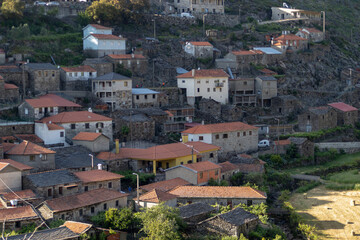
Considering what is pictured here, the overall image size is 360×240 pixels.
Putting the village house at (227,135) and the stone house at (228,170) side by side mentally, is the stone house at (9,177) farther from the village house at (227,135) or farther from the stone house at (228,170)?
the village house at (227,135)

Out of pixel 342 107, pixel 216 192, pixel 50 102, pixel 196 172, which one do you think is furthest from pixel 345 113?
pixel 50 102

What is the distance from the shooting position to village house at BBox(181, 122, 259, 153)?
5178cm

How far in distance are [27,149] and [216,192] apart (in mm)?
11778

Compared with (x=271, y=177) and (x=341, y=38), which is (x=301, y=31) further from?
(x=271, y=177)

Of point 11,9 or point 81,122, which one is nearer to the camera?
point 81,122

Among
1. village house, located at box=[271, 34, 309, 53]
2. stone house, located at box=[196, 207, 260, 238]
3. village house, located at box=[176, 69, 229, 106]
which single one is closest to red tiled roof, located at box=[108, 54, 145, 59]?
village house, located at box=[176, 69, 229, 106]

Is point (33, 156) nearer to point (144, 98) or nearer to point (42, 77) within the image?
point (42, 77)

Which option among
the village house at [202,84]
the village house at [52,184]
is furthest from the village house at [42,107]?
the village house at [202,84]

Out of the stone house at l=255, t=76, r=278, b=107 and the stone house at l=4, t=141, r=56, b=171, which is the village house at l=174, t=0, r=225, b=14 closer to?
the stone house at l=255, t=76, r=278, b=107

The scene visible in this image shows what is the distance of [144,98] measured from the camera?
187 ft

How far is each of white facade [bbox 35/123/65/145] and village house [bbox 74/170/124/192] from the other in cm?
602

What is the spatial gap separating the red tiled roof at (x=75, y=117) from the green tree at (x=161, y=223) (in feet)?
46.4

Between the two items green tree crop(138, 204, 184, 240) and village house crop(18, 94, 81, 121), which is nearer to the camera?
green tree crop(138, 204, 184, 240)

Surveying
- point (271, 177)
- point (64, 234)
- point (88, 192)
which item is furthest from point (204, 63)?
point (64, 234)
